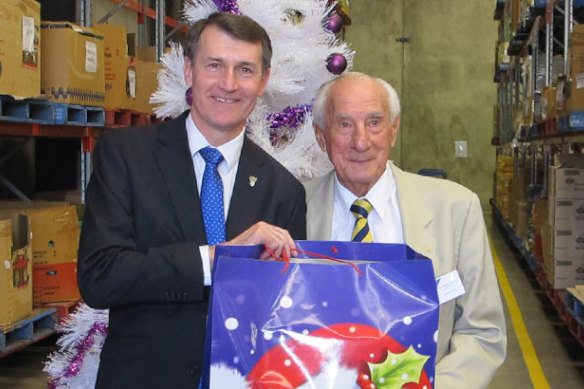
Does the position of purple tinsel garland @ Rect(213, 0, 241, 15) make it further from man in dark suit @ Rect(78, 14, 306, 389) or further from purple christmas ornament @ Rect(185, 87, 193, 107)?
man in dark suit @ Rect(78, 14, 306, 389)

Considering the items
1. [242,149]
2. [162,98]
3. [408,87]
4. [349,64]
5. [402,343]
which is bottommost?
[402,343]

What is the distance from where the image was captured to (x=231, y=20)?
75.9 inches

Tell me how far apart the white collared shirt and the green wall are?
13869 mm

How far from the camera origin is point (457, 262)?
2053 mm

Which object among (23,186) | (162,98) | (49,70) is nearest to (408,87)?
(23,186)

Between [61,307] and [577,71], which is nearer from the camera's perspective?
[61,307]

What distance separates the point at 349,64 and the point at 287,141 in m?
0.60

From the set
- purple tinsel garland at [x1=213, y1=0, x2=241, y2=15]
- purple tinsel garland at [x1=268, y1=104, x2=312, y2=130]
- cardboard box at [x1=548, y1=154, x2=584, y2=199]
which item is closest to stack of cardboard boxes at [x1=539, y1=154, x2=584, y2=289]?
cardboard box at [x1=548, y1=154, x2=584, y2=199]

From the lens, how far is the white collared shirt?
84.0 inches

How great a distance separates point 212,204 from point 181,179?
112 millimetres

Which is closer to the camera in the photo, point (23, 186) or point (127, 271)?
point (127, 271)

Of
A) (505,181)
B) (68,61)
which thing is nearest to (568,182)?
(68,61)

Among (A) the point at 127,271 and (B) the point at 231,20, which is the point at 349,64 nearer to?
(B) the point at 231,20

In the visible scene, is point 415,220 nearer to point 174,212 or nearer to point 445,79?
point 174,212
